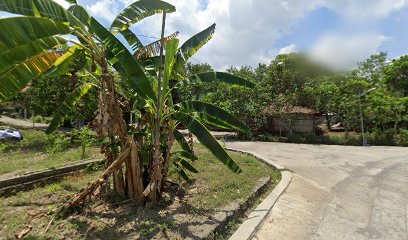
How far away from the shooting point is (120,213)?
13.5ft

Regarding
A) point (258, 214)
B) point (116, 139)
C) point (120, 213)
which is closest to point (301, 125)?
point (258, 214)

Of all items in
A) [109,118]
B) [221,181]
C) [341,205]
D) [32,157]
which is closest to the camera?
[109,118]

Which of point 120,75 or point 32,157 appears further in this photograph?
point 32,157

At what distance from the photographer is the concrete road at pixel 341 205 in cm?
416

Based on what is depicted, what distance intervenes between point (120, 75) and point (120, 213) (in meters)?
2.38

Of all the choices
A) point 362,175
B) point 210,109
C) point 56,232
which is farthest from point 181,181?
point 362,175

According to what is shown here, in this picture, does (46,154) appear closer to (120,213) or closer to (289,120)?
(120,213)

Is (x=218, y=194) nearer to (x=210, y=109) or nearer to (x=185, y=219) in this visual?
(x=185, y=219)

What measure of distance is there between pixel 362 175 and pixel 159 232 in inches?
286

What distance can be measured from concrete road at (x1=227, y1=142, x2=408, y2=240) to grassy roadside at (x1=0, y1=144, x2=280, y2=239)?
1.02 meters

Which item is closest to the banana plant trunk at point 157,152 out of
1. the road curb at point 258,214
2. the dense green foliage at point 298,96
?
the road curb at point 258,214

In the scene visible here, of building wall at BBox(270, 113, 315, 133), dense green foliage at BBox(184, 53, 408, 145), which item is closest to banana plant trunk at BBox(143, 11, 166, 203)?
dense green foliage at BBox(184, 53, 408, 145)

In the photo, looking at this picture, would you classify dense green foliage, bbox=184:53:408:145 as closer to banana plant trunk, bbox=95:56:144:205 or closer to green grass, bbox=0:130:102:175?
green grass, bbox=0:130:102:175

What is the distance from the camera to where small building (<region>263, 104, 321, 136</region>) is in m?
19.3
